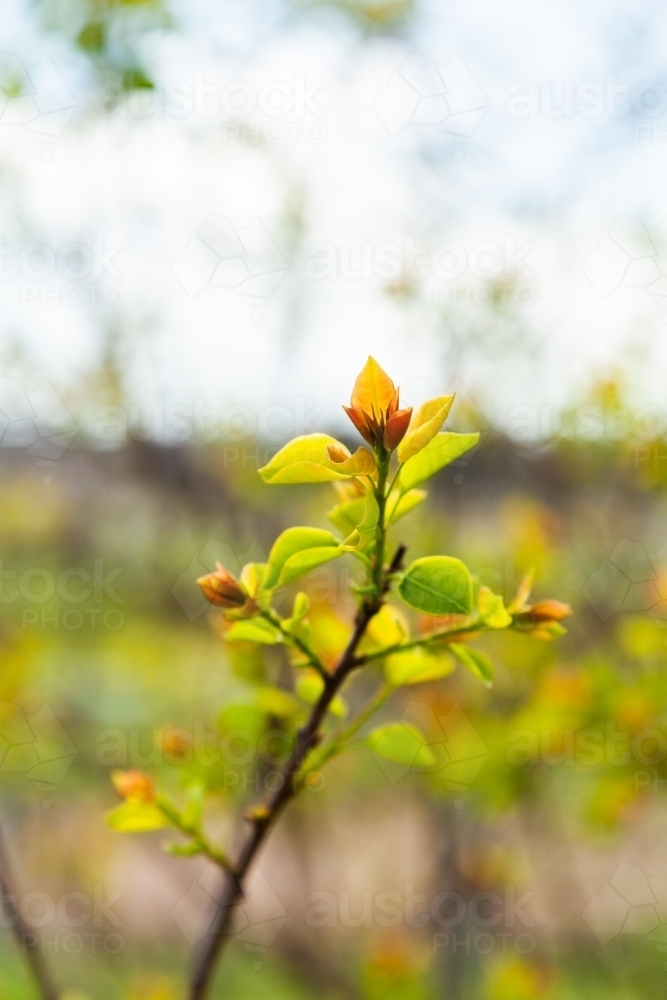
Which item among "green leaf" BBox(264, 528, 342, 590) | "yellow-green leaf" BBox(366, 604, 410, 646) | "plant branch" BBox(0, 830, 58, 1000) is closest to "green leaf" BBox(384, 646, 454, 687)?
"yellow-green leaf" BBox(366, 604, 410, 646)

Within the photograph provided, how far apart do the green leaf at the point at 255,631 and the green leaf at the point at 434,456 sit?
0.11 m

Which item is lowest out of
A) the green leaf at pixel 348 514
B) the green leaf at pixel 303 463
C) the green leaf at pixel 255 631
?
the green leaf at pixel 255 631

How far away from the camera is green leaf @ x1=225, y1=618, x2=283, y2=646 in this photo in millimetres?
442

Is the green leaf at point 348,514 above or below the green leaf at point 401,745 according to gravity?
above

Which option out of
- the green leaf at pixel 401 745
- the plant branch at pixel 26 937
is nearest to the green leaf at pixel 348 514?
the green leaf at pixel 401 745

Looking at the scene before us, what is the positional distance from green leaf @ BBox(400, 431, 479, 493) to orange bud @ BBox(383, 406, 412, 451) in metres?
0.05

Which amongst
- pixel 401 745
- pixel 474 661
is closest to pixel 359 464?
pixel 474 661

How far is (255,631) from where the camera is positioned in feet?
1.46

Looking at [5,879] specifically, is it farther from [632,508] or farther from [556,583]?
[632,508]

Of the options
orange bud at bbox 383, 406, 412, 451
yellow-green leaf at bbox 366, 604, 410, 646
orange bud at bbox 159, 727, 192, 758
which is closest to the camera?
orange bud at bbox 383, 406, 412, 451

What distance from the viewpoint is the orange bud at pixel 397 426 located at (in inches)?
14.9

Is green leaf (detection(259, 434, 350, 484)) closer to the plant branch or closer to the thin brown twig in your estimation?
the thin brown twig

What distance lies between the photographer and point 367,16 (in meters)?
1.48

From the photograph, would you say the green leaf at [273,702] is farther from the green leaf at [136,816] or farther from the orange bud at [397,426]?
the orange bud at [397,426]
